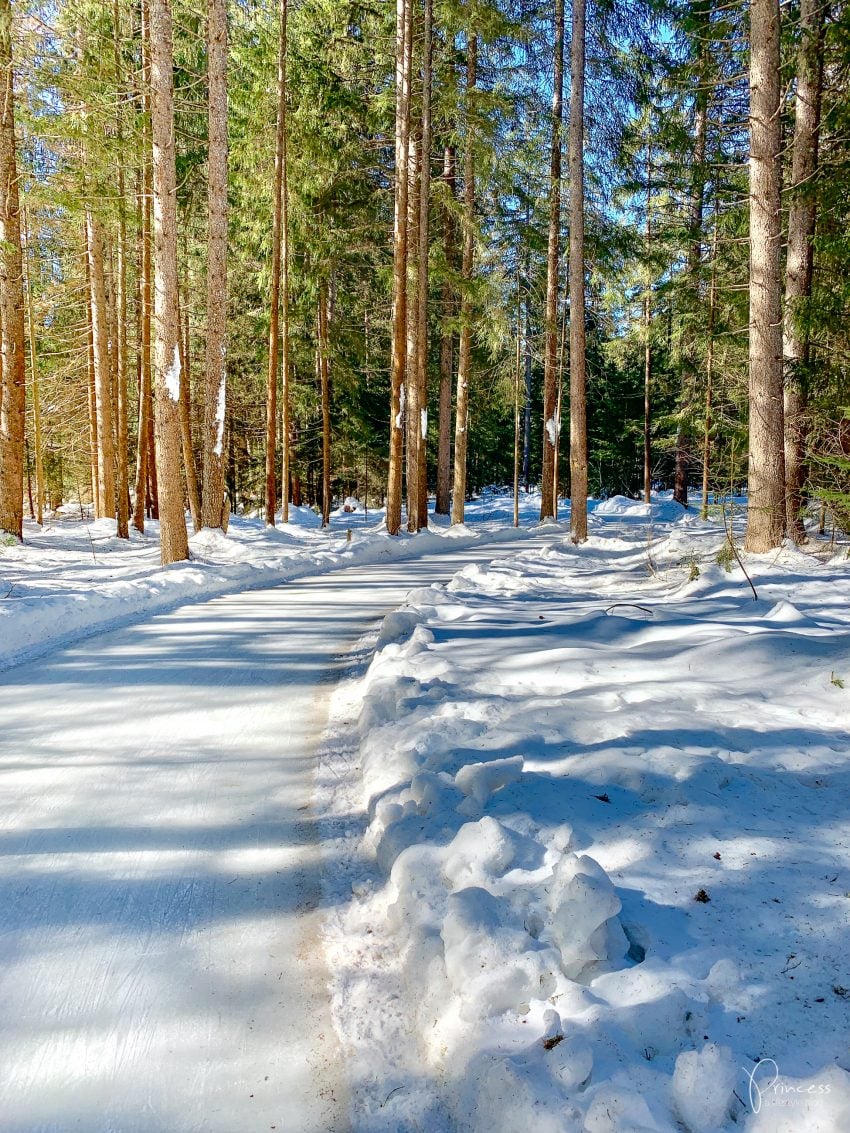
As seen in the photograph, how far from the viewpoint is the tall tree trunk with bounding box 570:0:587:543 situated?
12773 millimetres

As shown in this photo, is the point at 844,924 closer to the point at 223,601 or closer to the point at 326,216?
the point at 223,601

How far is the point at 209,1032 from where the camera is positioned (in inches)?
80.7

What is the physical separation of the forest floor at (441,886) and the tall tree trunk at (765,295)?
327 centimetres

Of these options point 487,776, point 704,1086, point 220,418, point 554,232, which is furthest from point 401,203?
point 704,1086

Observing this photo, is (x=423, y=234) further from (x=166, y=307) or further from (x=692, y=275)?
(x=692, y=275)

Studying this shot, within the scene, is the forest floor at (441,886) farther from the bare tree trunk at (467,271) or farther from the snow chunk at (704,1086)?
the bare tree trunk at (467,271)

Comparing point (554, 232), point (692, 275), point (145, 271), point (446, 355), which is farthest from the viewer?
point (446, 355)

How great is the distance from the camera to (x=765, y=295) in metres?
8.29

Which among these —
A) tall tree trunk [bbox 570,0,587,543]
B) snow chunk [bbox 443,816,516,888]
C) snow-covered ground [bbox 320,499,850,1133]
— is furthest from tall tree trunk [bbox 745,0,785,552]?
snow chunk [bbox 443,816,516,888]

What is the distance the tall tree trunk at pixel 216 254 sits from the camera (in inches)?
424

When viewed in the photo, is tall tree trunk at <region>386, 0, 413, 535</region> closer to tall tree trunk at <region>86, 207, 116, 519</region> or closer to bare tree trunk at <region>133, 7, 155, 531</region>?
bare tree trunk at <region>133, 7, 155, 531</region>

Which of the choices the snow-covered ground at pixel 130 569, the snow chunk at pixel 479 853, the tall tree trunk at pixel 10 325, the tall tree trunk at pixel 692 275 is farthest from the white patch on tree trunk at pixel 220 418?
the tall tree trunk at pixel 692 275

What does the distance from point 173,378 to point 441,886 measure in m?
9.17

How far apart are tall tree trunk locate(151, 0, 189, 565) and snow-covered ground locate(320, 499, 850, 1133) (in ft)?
20.8
